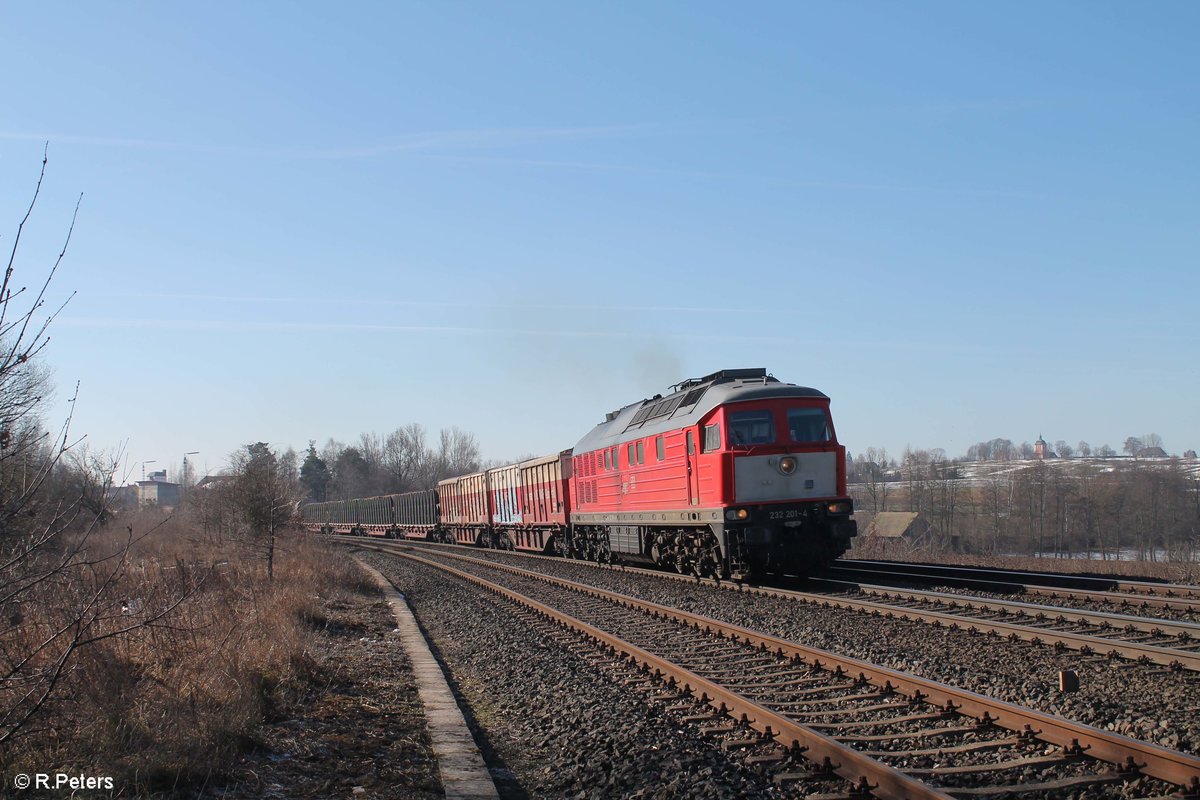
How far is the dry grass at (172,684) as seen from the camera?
5773 millimetres

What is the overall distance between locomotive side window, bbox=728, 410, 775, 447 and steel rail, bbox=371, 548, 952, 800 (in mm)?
6393

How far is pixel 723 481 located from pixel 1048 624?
6.51 metres

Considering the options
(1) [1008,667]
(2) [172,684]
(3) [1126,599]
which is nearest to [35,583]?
(2) [172,684]

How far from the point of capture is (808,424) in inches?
681

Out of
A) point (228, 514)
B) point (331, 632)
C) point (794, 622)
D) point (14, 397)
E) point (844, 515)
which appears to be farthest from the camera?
point (228, 514)

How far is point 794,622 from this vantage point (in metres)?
12.3

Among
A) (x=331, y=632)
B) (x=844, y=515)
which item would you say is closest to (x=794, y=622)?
(x=844, y=515)

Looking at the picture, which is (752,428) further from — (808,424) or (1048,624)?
(1048,624)

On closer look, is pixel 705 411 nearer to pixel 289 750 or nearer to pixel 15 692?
pixel 289 750

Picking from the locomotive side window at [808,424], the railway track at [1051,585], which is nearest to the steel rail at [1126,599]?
the railway track at [1051,585]

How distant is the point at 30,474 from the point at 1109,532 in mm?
67818

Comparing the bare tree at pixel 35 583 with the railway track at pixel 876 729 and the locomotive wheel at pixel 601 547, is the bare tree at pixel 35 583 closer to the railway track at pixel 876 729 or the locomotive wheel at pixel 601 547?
the railway track at pixel 876 729

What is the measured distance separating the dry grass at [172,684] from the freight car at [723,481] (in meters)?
7.58

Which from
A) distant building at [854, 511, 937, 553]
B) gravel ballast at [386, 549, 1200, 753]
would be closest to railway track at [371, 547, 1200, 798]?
gravel ballast at [386, 549, 1200, 753]
